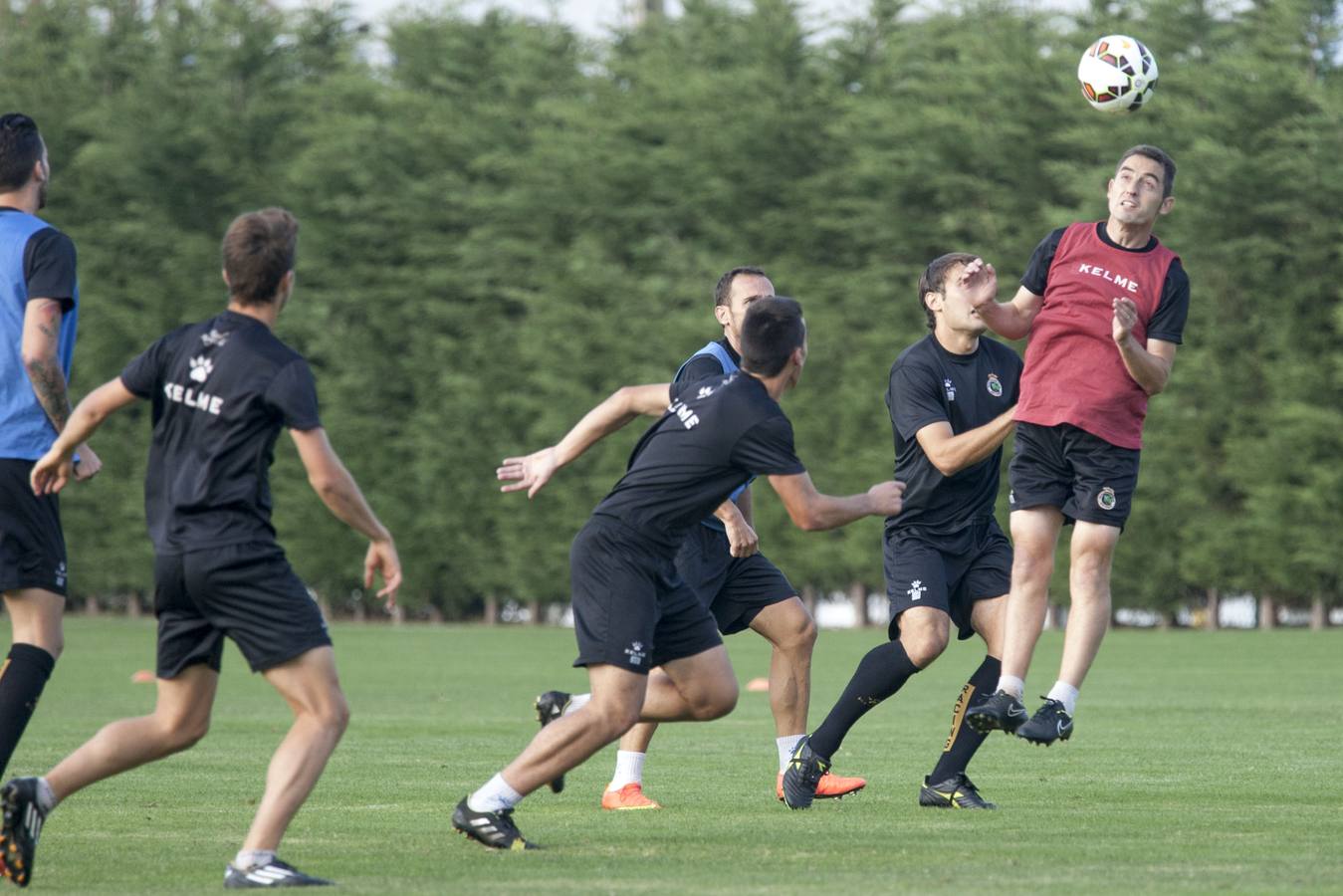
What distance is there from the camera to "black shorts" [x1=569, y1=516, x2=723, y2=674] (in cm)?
724

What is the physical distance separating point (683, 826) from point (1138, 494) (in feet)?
68.1

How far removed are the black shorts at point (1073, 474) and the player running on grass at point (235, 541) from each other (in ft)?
10.7

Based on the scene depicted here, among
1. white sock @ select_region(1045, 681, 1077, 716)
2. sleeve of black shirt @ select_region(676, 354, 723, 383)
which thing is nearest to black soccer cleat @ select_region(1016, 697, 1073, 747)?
white sock @ select_region(1045, 681, 1077, 716)

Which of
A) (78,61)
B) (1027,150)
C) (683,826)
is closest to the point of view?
(683,826)

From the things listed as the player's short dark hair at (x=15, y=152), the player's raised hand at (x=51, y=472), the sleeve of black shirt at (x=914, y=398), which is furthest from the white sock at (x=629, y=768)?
the player's short dark hair at (x=15, y=152)

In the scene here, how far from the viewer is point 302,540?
33.9 metres

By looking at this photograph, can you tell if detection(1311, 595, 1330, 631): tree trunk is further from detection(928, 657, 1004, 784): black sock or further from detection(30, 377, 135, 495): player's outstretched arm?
detection(30, 377, 135, 495): player's outstretched arm

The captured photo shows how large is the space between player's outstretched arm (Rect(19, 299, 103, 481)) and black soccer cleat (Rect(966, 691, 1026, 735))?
346cm

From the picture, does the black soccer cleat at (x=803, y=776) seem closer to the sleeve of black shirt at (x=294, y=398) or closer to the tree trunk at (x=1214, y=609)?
the sleeve of black shirt at (x=294, y=398)

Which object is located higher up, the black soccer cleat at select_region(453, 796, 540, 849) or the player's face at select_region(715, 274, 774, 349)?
the player's face at select_region(715, 274, 774, 349)

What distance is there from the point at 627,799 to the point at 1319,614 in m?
20.9

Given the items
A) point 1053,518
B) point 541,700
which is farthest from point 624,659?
point 1053,518

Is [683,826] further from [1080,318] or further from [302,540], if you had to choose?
[302,540]

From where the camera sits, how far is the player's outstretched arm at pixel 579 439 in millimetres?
7617
